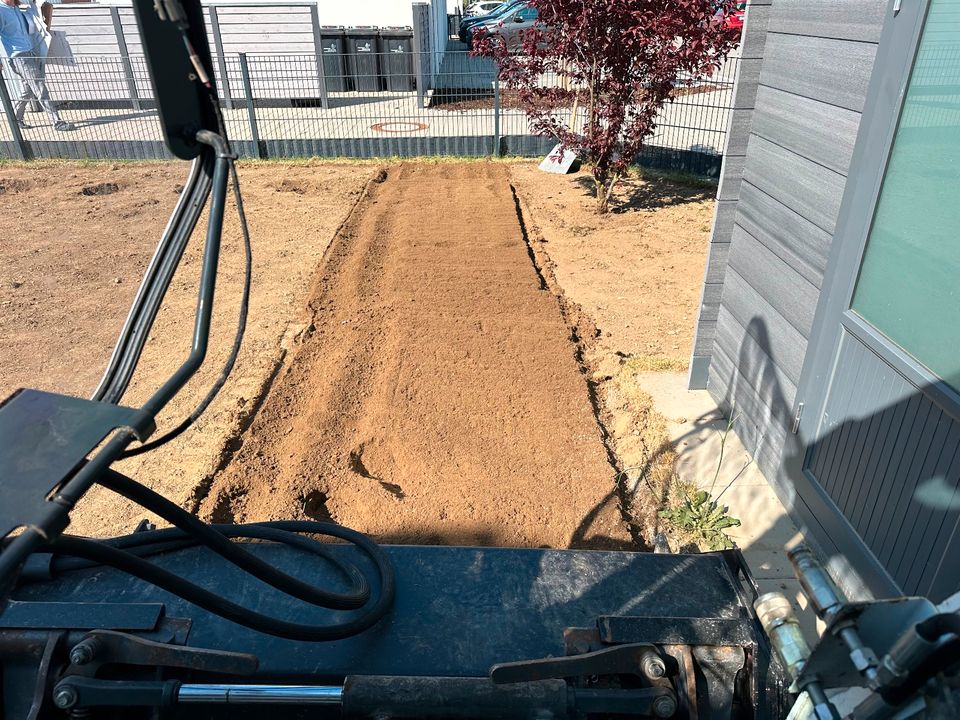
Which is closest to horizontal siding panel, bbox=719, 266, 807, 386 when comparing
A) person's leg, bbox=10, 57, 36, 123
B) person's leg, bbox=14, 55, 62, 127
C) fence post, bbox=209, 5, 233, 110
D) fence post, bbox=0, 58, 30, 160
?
fence post, bbox=209, 5, 233, 110

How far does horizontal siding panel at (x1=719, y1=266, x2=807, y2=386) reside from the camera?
3.44 m

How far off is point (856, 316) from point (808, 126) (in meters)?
0.98

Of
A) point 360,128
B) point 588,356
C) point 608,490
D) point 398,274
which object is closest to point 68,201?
point 360,128

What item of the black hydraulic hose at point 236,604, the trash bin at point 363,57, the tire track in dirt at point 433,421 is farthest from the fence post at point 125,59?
the black hydraulic hose at point 236,604

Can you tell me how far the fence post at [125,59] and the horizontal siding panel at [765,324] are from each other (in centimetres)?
1230

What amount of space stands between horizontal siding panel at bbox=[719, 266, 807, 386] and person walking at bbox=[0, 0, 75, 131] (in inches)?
494

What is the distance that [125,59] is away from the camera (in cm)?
1322

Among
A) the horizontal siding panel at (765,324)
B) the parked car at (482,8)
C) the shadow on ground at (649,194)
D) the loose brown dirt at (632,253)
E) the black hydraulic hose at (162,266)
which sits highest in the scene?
the parked car at (482,8)

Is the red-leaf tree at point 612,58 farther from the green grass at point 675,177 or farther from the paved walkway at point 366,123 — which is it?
the paved walkway at point 366,123

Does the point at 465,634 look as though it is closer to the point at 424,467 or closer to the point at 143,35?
the point at 143,35

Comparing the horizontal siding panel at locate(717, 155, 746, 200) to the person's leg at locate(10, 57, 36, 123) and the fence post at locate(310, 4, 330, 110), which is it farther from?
the person's leg at locate(10, 57, 36, 123)

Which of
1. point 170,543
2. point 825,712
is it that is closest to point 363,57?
point 170,543

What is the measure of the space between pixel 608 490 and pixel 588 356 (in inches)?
66.1

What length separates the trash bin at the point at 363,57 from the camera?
14242mm
